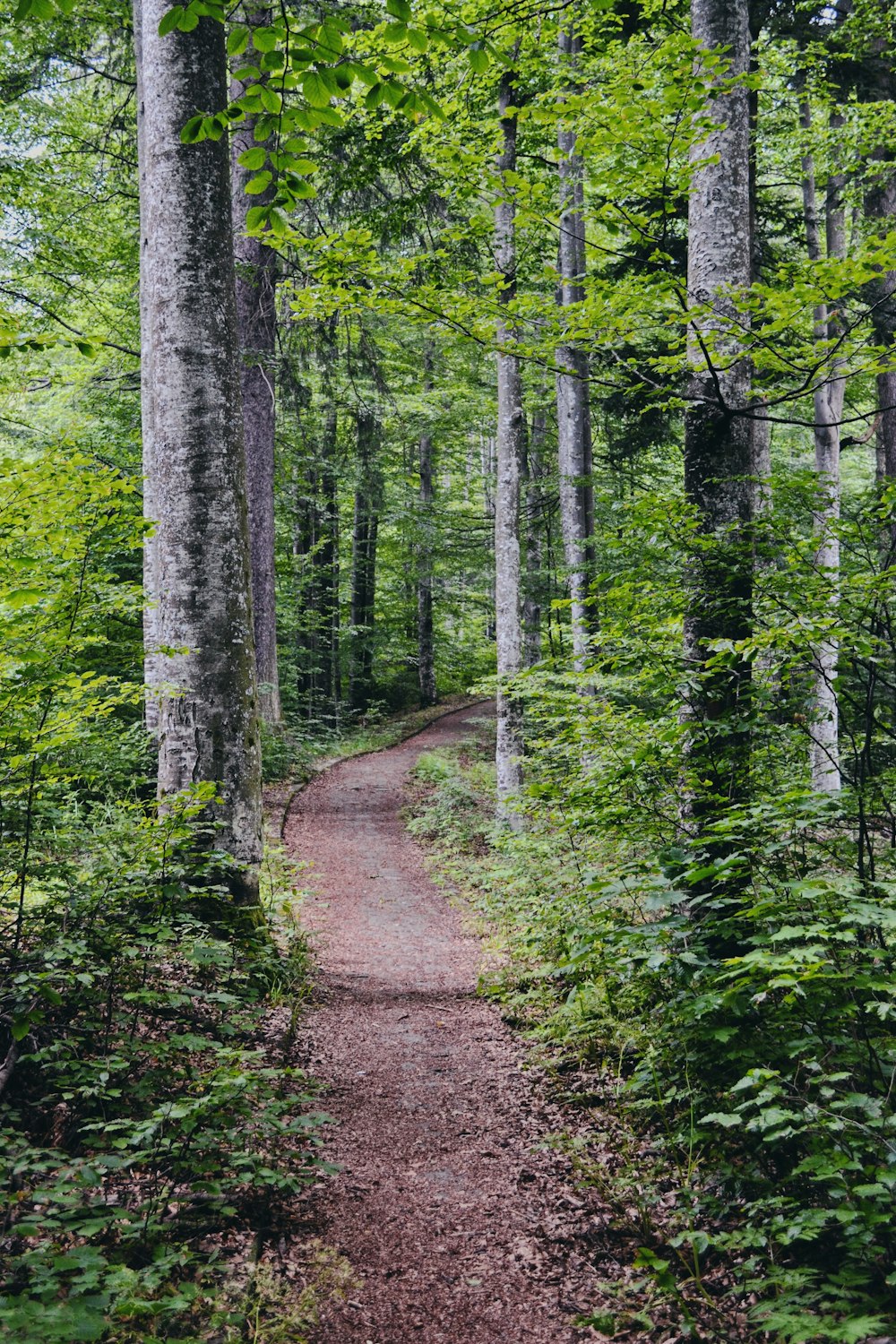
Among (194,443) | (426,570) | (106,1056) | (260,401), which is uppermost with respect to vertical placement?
(260,401)

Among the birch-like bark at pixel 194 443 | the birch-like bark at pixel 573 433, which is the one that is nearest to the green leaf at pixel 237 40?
the birch-like bark at pixel 194 443

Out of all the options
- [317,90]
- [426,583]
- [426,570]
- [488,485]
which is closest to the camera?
[317,90]

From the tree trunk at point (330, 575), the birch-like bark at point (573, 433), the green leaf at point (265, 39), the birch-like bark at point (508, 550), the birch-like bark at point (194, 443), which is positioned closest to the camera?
the green leaf at point (265, 39)

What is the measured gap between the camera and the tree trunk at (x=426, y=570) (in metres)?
20.3

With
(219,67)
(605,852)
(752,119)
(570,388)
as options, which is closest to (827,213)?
(752,119)

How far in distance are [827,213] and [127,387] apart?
36.8 feet

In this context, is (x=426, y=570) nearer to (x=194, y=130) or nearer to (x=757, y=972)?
(x=194, y=130)

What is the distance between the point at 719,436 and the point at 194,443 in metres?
3.41

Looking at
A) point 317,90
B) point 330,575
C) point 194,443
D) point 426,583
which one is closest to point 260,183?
point 317,90

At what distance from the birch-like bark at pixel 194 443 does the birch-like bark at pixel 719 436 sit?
302 centimetres

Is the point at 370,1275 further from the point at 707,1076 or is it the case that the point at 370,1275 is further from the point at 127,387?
the point at 127,387

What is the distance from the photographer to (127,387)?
475 inches

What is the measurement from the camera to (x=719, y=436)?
4352 millimetres

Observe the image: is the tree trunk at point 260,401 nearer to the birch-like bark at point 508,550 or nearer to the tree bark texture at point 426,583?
the birch-like bark at point 508,550
